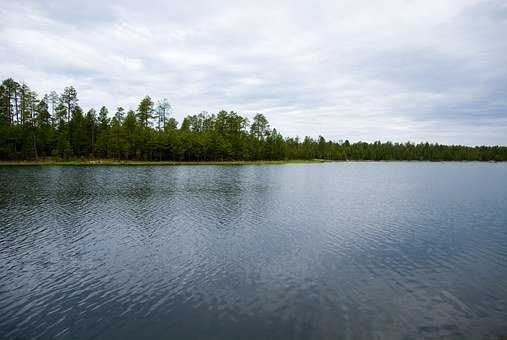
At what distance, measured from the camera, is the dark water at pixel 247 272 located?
16203 millimetres

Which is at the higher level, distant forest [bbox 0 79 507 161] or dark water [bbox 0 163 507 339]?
distant forest [bbox 0 79 507 161]

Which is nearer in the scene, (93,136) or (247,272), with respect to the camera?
(247,272)

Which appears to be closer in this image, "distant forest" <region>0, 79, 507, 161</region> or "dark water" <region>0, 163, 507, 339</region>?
"dark water" <region>0, 163, 507, 339</region>

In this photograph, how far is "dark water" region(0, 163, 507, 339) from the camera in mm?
16203

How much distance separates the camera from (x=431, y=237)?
1336 inches

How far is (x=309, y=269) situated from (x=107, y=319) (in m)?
13.7

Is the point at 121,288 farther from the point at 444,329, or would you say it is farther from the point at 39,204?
the point at 39,204

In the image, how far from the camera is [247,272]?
23297 mm

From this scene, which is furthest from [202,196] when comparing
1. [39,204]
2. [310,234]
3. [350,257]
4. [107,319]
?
[107,319]

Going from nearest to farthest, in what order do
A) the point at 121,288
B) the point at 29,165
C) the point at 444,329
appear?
the point at 444,329 → the point at 121,288 → the point at 29,165

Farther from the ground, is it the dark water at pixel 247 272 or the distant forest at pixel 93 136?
the distant forest at pixel 93 136

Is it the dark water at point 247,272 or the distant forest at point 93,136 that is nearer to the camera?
the dark water at point 247,272

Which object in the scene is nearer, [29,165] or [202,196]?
[202,196]

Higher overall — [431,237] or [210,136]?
[210,136]
